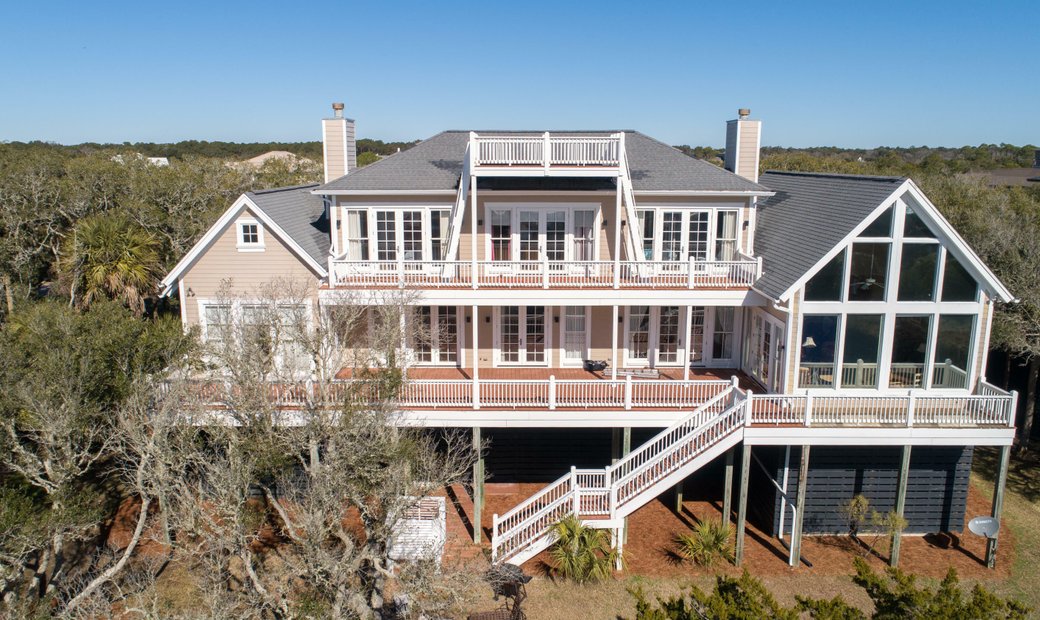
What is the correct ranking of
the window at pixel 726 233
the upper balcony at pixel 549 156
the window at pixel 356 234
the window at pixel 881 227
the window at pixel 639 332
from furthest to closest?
the window at pixel 639 332
the window at pixel 726 233
the window at pixel 356 234
the upper balcony at pixel 549 156
the window at pixel 881 227

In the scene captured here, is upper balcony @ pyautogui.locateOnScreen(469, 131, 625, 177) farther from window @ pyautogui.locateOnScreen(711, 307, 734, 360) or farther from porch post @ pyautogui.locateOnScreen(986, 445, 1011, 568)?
porch post @ pyautogui.locateOnScreen(986, 445, 1011, 568)

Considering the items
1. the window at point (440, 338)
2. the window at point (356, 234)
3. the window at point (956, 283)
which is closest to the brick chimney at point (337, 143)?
the window at point (356, 234)

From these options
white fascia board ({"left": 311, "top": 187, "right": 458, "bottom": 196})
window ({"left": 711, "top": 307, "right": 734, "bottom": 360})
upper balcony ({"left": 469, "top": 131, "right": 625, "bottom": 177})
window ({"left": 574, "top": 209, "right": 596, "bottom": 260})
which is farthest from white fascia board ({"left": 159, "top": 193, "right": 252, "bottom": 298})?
window ({"left": 711, "top": 307, "right": 734, "bottom": 360})

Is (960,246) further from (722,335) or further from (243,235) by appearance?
(243,235)

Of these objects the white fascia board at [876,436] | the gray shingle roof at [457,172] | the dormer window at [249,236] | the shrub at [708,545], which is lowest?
the shrub at [708,545]

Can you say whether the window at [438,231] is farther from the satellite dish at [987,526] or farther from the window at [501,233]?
the satellite dish at [987,526]
